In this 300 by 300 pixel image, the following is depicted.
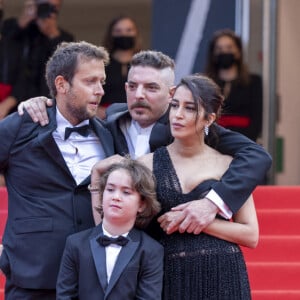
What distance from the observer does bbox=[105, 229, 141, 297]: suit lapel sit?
166 inches

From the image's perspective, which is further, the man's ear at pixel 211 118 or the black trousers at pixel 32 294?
the black trousers at pixel 32 294

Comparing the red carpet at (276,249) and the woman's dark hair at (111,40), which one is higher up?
the woman's dark hair at (111,40)

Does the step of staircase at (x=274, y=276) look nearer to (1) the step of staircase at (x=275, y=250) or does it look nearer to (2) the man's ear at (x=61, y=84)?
(1) the step of staircase at (x=275, y=250)

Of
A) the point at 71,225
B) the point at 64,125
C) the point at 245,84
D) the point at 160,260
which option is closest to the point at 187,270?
the point at 160,260

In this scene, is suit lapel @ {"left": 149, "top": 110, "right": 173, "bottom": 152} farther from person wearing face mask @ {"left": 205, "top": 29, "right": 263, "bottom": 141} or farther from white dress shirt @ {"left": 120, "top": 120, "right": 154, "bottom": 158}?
person wearing face mask @ {"left": 205, "top": 29, "right": 263, "bottom": 141}

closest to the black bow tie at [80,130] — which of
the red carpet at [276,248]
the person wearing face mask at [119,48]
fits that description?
the red carpet at [276,248]

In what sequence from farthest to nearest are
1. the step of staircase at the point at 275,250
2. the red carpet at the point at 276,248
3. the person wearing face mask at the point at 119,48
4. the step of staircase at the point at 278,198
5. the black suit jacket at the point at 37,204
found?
the person wearing face mask at the point at 119,48 < the step of staircase at the point at 278,198 < the step of staircase at the point at 275,250 < the red carpet at the point at 276,248 < the black suit jacket at the point at 37,204

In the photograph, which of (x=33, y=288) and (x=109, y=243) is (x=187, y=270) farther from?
(x=33, y=288)

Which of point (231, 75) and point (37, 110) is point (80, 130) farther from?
point (231, 75)

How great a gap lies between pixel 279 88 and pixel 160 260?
517cm

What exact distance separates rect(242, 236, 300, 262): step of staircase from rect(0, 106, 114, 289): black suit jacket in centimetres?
254

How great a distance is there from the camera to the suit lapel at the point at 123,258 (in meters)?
4.21

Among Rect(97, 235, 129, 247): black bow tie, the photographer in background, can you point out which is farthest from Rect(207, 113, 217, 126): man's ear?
the photographer in background

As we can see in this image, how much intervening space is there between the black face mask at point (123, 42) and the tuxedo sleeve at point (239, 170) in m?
4.00
